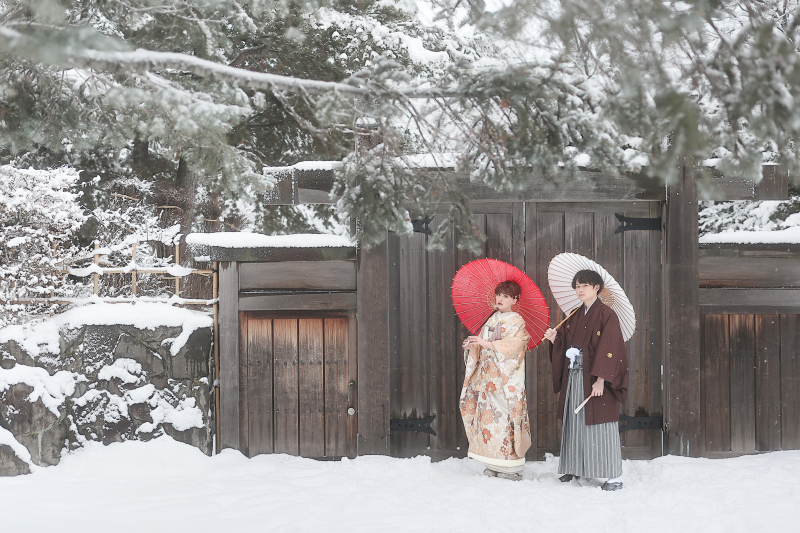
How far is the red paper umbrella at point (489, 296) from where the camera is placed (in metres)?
4.43

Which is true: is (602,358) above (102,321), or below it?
below

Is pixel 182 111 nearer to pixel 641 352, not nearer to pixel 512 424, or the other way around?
pixel 512 424

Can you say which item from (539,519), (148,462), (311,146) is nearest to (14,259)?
(148,462)

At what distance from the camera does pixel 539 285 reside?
5047mm

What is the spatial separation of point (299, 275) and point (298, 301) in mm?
212

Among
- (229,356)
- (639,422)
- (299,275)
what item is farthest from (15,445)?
(639,422)

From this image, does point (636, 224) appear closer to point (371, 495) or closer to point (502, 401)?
point (502, 401)

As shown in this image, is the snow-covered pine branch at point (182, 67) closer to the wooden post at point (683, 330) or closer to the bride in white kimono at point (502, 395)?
the bride in white kimono at point (502, 395)

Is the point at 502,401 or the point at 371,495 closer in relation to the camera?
the point at 371,495

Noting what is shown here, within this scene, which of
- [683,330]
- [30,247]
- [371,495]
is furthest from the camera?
[30,247]

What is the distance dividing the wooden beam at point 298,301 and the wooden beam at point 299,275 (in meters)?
0.07

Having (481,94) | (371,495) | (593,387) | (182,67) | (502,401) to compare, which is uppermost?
(182,67)

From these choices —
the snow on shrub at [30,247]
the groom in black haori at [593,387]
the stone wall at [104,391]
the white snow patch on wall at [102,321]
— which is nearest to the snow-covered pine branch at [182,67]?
the groom in black haori at [593,387]

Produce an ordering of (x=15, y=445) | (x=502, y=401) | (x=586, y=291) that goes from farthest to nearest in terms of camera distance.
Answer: (x=15, y=445) < (x=502, y=401) < (x=586, y=291)
